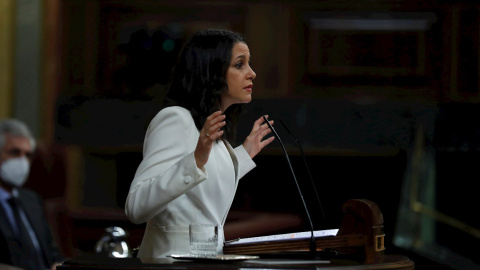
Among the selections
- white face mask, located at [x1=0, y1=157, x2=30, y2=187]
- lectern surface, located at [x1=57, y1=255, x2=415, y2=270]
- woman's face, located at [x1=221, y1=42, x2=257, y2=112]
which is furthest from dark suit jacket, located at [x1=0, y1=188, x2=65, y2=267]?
lectern surface, located at [x1=57, y1=255, x2=415, y2=270]

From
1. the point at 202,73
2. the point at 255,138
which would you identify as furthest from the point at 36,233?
the point at 202,73

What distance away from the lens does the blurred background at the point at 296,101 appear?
4602 mm

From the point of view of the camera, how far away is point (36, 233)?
4.04 m

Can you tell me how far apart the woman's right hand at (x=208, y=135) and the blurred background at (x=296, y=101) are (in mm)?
2916

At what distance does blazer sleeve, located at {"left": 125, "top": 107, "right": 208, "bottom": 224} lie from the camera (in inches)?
62.5

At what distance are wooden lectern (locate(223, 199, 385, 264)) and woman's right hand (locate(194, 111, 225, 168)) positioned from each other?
21cm

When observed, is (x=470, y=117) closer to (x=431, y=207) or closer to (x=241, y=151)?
(x=431, y=207)

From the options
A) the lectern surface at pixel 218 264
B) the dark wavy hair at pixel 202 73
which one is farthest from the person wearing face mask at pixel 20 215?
the lectern surface at pixel 218 264

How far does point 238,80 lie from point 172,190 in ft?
1.31

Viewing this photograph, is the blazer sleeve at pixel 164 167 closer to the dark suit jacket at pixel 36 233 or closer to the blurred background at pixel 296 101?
the dark suit jacket at pixel 36 233

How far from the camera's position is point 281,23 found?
473 centimetres

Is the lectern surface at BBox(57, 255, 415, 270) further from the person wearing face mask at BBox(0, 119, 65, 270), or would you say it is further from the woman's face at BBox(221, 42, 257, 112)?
the person wearing face mask at BBox(0, 119, 65, 270)

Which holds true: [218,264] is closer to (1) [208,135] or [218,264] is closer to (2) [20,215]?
(1) [208,135]

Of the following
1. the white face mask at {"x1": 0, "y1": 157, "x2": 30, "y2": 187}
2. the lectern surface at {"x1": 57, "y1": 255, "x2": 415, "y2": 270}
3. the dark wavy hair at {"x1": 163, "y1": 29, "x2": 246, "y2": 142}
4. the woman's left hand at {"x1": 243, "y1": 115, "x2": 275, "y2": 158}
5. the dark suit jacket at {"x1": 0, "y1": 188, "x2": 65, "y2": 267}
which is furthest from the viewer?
the white face mask at {"x1": 0, "y1": 157, "x2": 30, "y2": 187}
